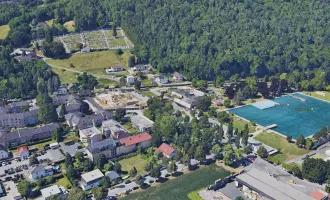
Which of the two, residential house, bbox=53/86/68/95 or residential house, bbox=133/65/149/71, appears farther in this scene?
residential house, bbox=133/65/149/71

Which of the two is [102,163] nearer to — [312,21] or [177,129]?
[177,129]

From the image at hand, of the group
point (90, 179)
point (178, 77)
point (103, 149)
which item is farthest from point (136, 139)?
point (178, 77)

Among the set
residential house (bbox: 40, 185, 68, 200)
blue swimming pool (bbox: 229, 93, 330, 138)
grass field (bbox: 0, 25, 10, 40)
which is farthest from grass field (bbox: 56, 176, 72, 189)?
grass field (bbox: 0, 25, 10, 40)

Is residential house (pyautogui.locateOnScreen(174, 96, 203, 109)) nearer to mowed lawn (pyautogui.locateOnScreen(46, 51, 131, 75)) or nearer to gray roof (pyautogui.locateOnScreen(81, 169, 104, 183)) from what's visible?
mowed lawn (pyautogui.locateOnScreen(46, 51, 131, 75))

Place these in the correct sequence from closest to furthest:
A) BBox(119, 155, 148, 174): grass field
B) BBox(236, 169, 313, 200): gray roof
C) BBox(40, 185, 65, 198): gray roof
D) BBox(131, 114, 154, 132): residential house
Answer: BBox(236, 169, 313, 200): gray roof, BBox(40, 185, 65, 198): gray roof, BBox(119, 155, 148, 174): grass field, BBox(131, 114, 154, 132): residential house

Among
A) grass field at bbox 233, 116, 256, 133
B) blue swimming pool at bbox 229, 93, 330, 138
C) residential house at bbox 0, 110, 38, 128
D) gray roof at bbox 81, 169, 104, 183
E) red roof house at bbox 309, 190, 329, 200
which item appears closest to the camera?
red roof house at bbox 309, 190, 329, 200

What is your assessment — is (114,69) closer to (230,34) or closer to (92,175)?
(230,34)

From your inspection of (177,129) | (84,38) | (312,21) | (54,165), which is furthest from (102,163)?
(312,21)
